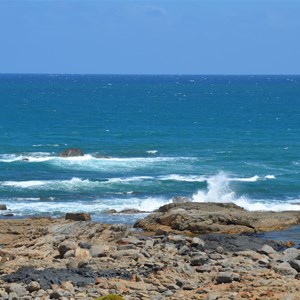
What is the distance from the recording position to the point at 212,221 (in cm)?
4847

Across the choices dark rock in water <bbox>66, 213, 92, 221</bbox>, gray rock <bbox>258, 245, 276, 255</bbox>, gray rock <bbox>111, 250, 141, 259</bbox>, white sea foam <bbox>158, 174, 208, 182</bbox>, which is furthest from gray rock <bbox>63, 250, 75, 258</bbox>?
white sea foam <bbox>158, 174, 208, 182</bbox>

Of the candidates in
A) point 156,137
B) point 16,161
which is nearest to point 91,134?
point 156,137

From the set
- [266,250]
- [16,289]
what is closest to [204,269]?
[266,250]

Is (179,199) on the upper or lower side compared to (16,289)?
lower

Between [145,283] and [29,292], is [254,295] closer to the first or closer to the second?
[145,283]

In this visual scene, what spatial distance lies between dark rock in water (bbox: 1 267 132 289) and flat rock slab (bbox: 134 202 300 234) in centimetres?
1151

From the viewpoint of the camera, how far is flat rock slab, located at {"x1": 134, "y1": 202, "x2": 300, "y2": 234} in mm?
47594

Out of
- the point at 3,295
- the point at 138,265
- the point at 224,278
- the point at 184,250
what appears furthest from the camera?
the point at 184,250

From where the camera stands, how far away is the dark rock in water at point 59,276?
33844 millimetres

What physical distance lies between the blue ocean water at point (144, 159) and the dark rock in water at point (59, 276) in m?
16.1

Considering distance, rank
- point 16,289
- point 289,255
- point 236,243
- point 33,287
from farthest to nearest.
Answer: point 236,243
point 289,255
point 33,287
point 16,289

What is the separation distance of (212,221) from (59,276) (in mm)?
15778

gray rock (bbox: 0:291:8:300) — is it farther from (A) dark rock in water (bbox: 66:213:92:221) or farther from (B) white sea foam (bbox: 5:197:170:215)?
(B) white sea foam (bbox: 5:197:170:215)

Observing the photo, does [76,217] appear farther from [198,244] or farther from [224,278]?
[224,278]
